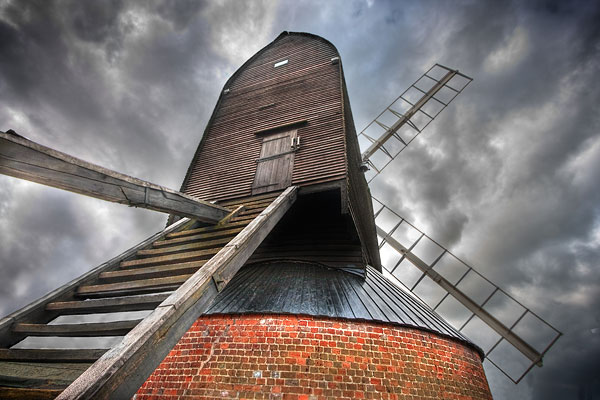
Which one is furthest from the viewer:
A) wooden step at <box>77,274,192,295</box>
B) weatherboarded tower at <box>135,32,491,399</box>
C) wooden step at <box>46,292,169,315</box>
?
weatherboarded tower at <box>135,32,491,399</box>

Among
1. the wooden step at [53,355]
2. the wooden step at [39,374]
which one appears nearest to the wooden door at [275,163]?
the wooden step at [53,355]

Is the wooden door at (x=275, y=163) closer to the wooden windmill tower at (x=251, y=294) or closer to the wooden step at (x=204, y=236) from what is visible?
the wooden windmill tower at (x=251, y=294)

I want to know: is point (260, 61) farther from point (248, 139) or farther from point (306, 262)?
point (306, 262)

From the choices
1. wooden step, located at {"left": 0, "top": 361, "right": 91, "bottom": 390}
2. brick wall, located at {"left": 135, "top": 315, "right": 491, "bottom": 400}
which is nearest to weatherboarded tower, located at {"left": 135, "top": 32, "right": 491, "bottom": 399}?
brick wall, located at {"left": 135, "top": 315, "right": 491, "bottom": 400}

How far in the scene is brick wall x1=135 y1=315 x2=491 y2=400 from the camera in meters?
3.67

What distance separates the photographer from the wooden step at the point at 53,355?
2021 millimetres

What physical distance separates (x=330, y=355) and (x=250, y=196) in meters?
3.75

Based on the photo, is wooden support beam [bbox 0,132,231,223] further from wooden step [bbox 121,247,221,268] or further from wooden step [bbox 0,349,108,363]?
wooden step [bbox 0,349,108,363]

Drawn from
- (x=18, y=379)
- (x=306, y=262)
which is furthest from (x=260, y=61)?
(x=18, y=379)

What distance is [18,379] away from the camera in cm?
187

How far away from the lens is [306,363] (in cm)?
380

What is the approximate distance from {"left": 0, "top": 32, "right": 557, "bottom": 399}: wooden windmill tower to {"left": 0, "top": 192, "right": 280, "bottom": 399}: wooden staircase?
15 millimetres

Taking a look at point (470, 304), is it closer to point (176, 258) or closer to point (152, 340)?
point (176, 258)

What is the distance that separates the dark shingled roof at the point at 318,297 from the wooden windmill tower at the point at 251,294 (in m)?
0.04
